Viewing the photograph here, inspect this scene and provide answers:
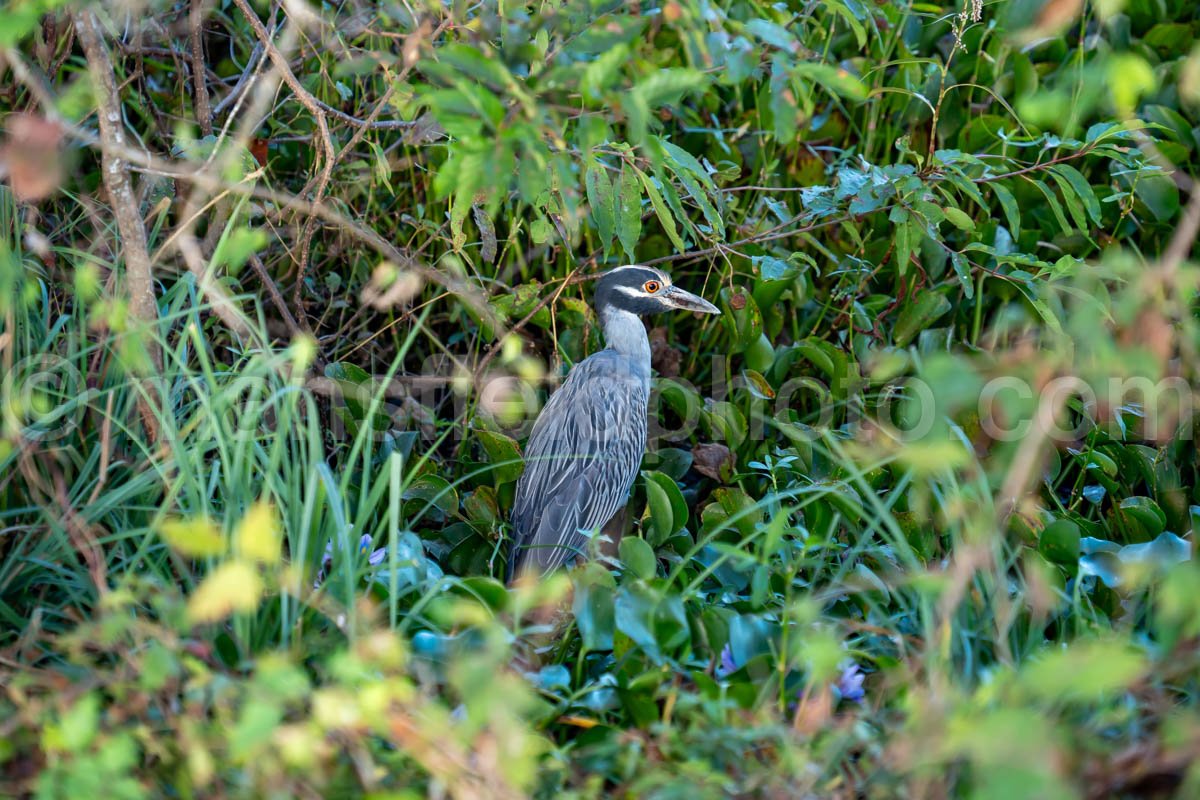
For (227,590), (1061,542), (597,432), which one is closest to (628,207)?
(597,432)

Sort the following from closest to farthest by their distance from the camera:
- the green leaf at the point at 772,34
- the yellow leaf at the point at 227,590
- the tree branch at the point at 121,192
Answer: the yellow leaf at the point at 227,590, the green leaf at the point at 772,34, the tree branch at the point at 121,192

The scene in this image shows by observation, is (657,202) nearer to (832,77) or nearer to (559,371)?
(832,77)

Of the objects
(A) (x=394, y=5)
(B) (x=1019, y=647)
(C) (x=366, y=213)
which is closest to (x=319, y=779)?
(B) (x=1019, y=647)

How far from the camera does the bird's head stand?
13.6ft

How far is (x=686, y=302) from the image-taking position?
418 cm

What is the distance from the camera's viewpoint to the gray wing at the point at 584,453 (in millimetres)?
3935

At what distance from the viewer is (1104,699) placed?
2.04 metres

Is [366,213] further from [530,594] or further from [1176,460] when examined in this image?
[1176,460]

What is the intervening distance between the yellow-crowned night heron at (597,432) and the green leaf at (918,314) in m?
0.67

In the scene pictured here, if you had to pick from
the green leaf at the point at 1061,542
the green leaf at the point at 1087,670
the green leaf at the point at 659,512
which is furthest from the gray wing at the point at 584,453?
the green leaf at the point at 1087,670

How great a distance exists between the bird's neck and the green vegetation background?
0.15 meters

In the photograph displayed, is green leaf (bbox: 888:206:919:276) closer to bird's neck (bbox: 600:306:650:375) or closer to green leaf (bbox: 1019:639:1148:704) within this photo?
bird's neck (bbox: 600:306:650:375)

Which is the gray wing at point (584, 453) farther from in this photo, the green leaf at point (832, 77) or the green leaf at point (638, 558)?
the green leaf at point (832, 77)

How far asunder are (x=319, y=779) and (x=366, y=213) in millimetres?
2604
